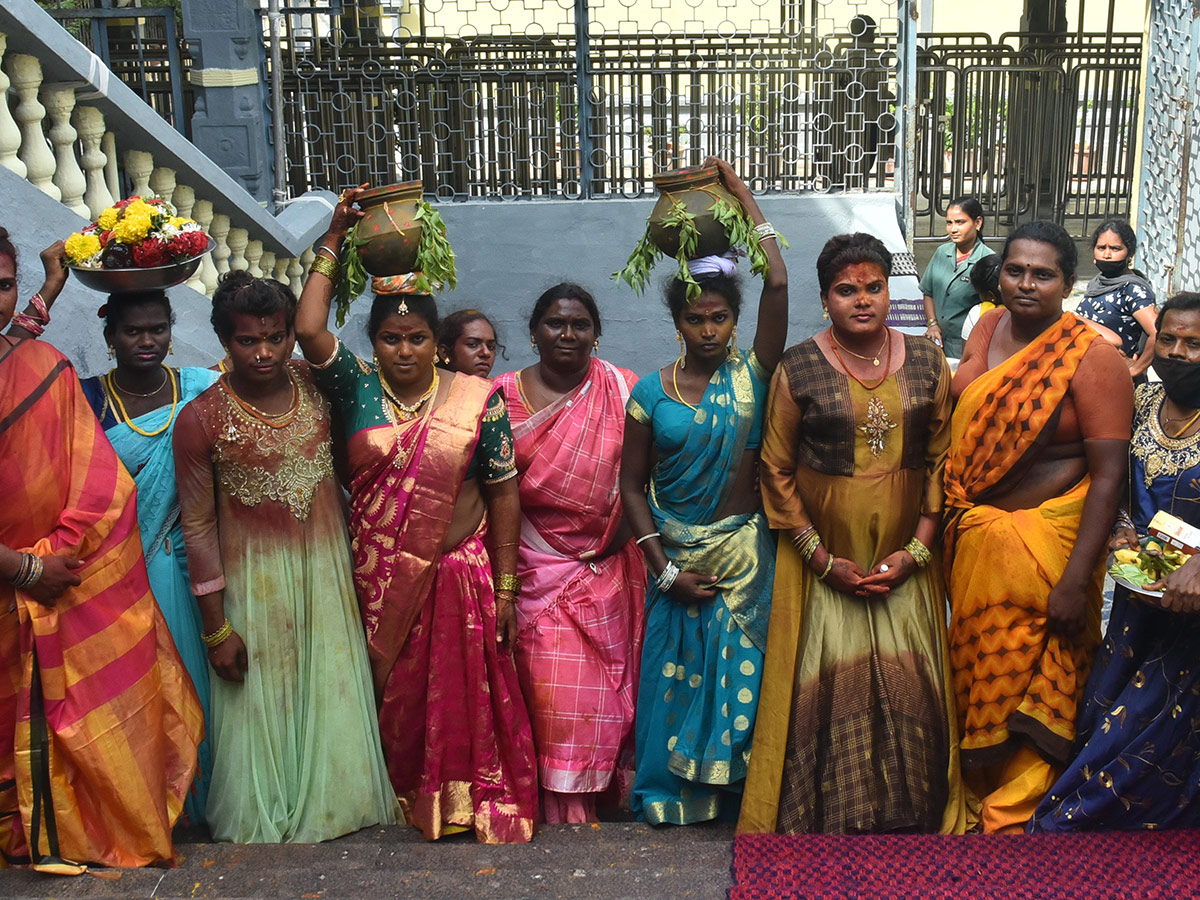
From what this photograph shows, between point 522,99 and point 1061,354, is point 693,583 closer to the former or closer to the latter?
point 1061,354

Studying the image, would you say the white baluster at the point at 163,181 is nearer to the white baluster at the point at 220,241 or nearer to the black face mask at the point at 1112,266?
the white baluster at the point at 220,241

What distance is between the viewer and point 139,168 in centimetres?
618

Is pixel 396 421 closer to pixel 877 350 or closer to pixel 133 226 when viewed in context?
pixel 133 226

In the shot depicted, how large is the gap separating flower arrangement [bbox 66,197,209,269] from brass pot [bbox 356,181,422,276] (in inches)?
29.4

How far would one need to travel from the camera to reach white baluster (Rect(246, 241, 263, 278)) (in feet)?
24.0

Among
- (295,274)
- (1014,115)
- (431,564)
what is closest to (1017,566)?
(431,564)

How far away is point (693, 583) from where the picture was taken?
153 inches

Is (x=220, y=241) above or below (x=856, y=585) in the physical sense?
above

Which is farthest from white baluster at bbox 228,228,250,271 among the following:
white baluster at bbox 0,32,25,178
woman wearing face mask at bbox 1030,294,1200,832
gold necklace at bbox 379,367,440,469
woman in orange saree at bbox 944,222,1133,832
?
woman wearing face mask at bbox 1030,294,1200,832

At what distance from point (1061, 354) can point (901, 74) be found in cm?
571

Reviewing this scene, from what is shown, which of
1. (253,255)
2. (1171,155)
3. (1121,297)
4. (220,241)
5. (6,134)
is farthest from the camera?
(1171,155)

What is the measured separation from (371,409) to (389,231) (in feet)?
1.87

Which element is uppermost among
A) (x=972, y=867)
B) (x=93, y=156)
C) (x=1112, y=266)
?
(x=93, y=156)

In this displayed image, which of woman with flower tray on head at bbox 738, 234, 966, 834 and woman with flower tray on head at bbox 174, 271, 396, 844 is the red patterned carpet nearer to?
woman with flower tray on head at bbox 738, 234, 966, 834
